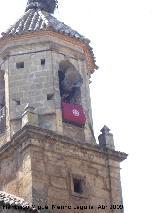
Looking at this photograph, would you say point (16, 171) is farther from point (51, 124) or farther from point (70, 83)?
point (70, 83)

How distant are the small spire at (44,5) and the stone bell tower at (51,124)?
808mm

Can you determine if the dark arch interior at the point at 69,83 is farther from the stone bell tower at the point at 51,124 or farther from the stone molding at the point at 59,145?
the stone molding at the point at 59,145

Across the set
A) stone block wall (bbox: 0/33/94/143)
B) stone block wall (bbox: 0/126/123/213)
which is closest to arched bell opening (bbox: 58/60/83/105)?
stone block wall (bbox: 0/33/94/143)

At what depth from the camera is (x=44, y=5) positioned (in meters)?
26.3

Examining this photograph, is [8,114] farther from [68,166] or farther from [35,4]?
[35,4]

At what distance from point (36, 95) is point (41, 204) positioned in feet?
13.6

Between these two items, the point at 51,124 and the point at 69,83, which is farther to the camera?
the point at 69,83

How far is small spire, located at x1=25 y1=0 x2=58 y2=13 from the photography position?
26.2 metres

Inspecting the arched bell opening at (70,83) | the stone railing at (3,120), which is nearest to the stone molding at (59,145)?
the stone railing at (3,120)

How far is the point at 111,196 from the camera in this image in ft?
71.1

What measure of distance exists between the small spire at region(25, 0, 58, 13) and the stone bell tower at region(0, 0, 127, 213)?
31.8 inches

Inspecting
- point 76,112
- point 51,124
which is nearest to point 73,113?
point 76,112

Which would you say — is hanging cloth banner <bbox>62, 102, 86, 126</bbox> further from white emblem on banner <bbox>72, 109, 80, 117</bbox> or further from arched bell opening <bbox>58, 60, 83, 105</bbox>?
arched bell opening <bbox>58, 60, 83, 105</bbox>

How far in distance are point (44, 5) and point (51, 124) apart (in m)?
6.23
